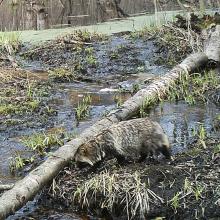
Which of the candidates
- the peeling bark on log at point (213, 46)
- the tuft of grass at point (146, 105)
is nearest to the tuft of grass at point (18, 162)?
the tuft of grass at point (146, 105)

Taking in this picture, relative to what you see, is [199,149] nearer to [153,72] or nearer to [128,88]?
[128,88]

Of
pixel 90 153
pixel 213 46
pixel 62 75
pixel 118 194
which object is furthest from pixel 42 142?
pixel 213 46

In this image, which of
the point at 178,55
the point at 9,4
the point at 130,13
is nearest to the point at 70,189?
the point at 178,55

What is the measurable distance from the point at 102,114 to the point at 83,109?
0.33 metres

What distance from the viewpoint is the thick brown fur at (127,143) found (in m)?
5.80

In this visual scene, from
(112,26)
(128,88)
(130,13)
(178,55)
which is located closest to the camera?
(128,88)

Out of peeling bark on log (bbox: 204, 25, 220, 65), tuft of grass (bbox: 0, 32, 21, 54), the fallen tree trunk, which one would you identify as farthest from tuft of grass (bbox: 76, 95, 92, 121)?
tuft of grass (bbox: 0, 32, 21, 54)

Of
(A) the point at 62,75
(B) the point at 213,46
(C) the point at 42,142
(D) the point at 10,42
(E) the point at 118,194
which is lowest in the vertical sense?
(E) the point at 118,194

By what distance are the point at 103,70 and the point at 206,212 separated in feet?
23.1

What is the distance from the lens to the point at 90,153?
227 inches

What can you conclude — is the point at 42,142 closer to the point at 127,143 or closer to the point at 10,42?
the point at 127,143

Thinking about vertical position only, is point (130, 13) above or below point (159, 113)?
above

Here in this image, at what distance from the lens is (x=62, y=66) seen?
1160 cm

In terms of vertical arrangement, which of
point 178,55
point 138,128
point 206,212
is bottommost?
point 206,212
